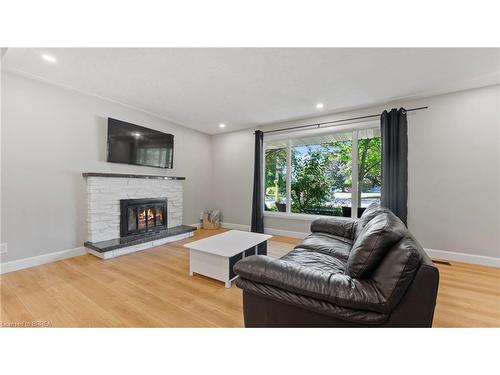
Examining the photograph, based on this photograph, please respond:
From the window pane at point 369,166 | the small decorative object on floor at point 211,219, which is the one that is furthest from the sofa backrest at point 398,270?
the small decorative object on floor at point 211,219

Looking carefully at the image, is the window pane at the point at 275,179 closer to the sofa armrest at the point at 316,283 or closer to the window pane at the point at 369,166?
the window pane at the point at 369,166

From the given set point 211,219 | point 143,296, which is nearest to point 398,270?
point 143,296

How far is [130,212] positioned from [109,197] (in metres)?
0.41

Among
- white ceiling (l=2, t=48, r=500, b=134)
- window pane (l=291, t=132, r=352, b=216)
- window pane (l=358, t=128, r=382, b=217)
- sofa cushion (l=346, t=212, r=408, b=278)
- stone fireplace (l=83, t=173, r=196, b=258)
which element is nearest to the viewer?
sofa cushion (l=346, t=212, r=408, b=278)

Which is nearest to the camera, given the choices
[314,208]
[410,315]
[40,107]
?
[410,315]

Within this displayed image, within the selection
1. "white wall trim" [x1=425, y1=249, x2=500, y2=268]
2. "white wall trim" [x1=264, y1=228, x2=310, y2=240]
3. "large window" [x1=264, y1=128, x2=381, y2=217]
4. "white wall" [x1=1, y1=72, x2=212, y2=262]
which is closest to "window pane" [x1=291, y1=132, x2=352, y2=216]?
"large window" [x1=264, y1=128, x2=381, y2=217]

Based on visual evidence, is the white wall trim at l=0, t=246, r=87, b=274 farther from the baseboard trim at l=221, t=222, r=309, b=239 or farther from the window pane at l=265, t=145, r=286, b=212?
the window pane at l=265, t=145, r=286, b=212

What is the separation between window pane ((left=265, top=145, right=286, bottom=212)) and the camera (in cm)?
466

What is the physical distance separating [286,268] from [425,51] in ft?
8.21

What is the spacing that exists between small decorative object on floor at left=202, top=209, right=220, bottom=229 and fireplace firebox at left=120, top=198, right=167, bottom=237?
3.60 ft

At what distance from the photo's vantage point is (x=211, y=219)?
5.02 metres

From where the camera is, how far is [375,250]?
115cm

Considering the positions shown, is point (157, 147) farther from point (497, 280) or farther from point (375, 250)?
point (497, 280)
